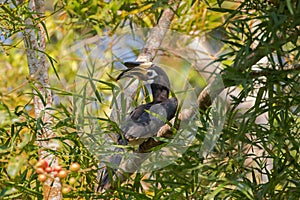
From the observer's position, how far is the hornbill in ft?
6.32

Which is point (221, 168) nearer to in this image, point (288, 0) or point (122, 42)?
point (288, 0)

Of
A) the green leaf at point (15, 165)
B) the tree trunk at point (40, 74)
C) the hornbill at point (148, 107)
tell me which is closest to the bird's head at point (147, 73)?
the hornbill at point (148, 107)

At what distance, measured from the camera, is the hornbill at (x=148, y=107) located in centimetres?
193

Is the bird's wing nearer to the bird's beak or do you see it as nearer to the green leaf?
the bird's beak

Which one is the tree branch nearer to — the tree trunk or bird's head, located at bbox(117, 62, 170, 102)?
bird's head, located at bbox(117, 62, 170, 102)

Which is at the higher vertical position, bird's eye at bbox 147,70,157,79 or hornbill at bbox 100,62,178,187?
bird's eye at bbox 147,70,157,79

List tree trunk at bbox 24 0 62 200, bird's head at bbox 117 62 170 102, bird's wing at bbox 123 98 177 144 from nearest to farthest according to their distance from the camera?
1. tree trunk at bbox 24 0 62 200
2. bird's wing at bbox 123 98 177 144
3. bird's head at bbox 117 62 170 102

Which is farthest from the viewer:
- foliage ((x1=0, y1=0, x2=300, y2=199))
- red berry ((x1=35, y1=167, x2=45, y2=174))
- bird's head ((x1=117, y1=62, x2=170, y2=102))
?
bird's head ((x1=117, y1=62, x2=170, y2=102))

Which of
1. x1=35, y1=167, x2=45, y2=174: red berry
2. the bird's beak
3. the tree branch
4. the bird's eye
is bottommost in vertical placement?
x1=35, y1=167, x2=45, y2=174: red berry

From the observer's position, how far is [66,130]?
1.75m

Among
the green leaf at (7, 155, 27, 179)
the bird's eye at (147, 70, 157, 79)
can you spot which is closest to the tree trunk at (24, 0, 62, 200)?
the bird's eye at (147, 70, 157, 79)

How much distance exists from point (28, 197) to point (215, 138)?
483mm

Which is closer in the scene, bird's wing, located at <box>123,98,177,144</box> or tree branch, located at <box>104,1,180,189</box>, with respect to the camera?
bird's wing, located at <box>123,98,177,144</box>

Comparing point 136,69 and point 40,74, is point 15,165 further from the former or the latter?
point 136,69
